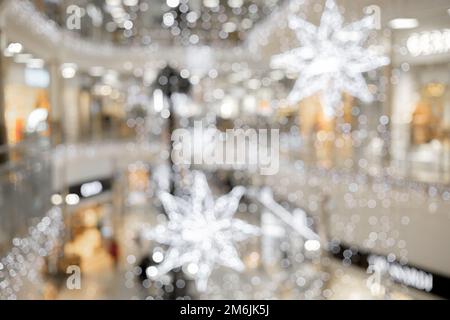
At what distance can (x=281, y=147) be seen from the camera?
3.16 meters

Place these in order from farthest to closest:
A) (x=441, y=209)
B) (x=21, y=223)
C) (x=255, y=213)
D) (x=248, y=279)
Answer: (x=248, y=279)
(x=255, y=213)
(x=441, y=209)
(x=21, y=223)

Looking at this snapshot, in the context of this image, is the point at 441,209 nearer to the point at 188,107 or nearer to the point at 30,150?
the point at 188,107

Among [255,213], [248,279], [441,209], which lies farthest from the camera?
[248,279]

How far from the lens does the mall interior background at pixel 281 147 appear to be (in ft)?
9.56

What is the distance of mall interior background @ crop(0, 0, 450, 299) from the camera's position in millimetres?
2914

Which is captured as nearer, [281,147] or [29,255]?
[29,255]

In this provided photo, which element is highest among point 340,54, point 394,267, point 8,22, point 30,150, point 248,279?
point 8,22

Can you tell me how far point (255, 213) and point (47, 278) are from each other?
1.22m

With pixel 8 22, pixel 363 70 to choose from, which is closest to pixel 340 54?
pixel 363 70

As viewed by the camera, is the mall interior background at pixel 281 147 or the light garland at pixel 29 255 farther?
the mall interior background at pixel 281 147

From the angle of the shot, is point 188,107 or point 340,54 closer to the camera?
point 340,54

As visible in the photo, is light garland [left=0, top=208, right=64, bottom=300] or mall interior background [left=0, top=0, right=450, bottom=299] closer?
light garland [left=0, top=208, right=64, bottom=300]

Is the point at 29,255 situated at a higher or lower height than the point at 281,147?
lower

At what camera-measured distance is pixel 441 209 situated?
303cm
